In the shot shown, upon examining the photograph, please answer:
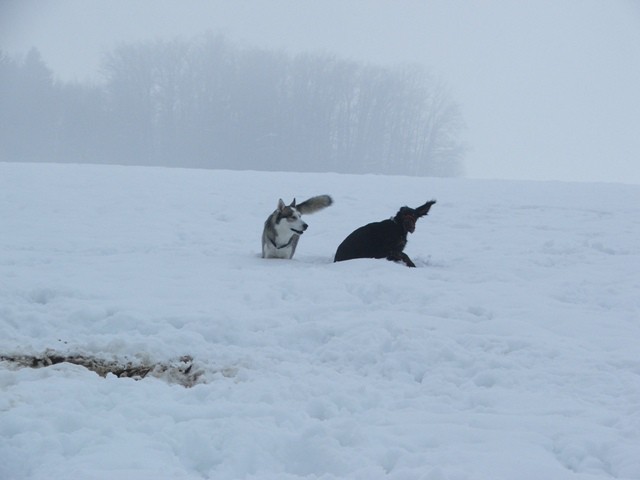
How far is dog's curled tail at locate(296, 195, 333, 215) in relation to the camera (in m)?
10.5

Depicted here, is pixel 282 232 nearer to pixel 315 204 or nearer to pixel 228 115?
pixel 315 204

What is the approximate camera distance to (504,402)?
173 inches

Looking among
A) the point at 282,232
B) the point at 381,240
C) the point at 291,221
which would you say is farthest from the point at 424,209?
the point at 282,232

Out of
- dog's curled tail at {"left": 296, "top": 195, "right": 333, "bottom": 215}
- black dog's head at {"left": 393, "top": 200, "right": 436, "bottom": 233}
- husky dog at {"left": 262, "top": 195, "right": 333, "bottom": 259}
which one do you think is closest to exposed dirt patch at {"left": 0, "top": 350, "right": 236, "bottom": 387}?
husky dog at {"left": 262, "top": 195, "right": 333, "bottom": 259}

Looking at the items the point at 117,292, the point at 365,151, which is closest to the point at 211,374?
the point at 117,292

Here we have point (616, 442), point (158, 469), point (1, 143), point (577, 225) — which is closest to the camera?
point (158, 469)

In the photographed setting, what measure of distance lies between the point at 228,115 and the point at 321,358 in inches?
2472

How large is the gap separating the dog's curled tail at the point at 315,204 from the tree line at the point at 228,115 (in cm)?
5220

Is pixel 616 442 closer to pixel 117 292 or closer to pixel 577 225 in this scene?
pixel 117 292

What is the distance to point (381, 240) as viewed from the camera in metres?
9.40

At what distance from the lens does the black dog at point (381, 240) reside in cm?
934

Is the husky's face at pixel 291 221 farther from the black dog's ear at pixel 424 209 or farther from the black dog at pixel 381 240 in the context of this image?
the black dog's ear at pixel 424 209

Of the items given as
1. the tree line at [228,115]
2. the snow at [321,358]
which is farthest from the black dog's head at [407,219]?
the tree line at [228,115]

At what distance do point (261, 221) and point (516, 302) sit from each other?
27.4 feet
